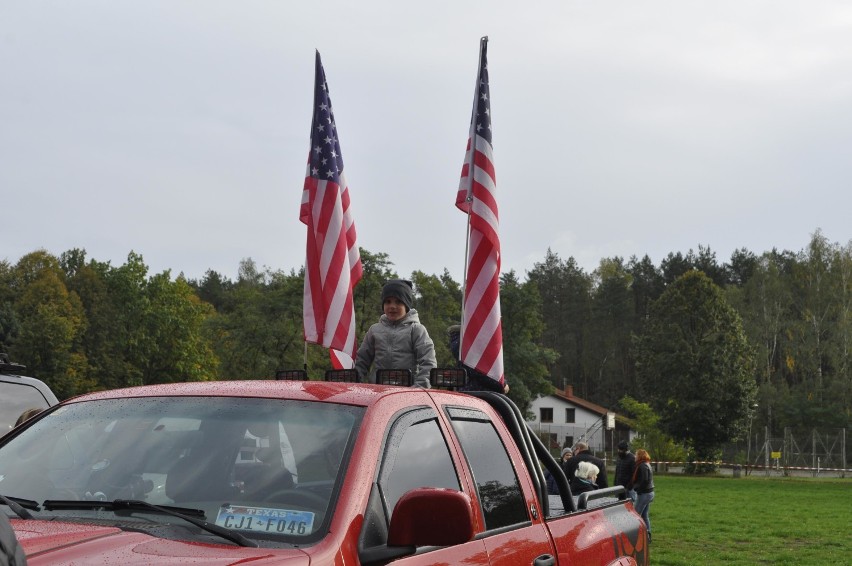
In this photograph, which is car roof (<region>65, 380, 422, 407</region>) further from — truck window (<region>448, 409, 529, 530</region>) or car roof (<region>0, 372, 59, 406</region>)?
car roof (<region>0, 372, 59, 406</region>)

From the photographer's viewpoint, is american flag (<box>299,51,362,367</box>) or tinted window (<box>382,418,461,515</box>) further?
american flag (<box>299,51,362,367</box>)

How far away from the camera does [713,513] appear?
103ft

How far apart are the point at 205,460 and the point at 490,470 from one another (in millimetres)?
1314

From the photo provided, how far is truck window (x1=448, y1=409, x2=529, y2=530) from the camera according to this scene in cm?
486

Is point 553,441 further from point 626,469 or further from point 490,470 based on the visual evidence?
point 490,470

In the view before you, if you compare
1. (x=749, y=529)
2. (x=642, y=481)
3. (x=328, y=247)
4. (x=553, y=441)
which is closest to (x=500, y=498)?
(x=328, y=247)

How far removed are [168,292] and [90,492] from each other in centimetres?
8497

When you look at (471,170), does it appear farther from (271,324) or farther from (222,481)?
(271,324)

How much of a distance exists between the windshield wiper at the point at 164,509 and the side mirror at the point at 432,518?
1.41 ft

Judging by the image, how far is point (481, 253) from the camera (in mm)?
11344

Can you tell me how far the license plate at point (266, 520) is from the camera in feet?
12.3

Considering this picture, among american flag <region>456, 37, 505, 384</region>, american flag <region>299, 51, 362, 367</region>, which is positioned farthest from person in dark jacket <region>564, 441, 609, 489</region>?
american flag <region>456, 37, 505, 384</region>

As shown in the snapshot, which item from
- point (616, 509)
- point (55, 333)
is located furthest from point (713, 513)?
point (55, 333)

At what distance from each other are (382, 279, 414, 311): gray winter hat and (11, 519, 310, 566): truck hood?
481 centimetres
